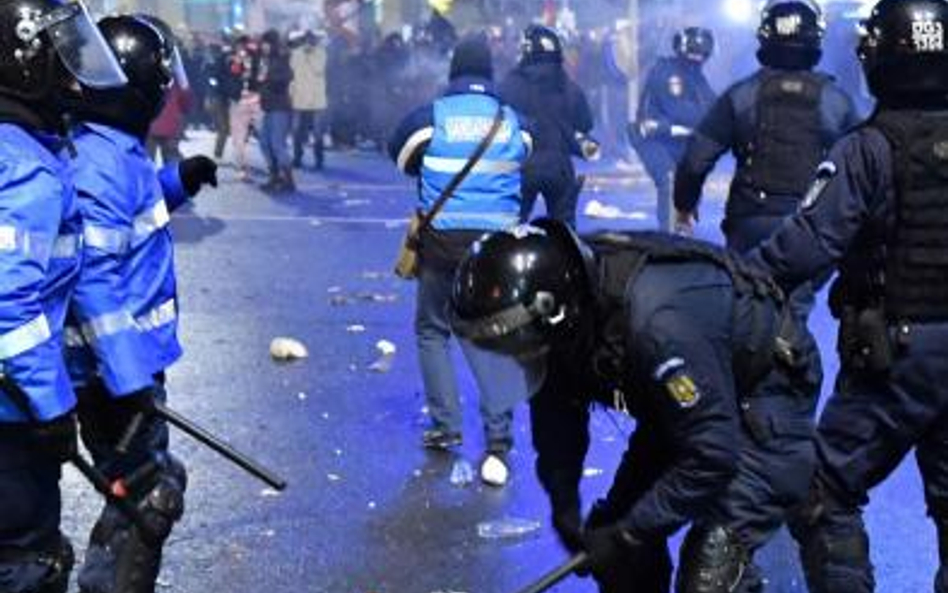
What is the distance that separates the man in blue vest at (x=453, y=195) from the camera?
19.2 ft

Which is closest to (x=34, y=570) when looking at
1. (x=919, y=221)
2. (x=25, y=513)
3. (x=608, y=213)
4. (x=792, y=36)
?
(x=25, y=513)

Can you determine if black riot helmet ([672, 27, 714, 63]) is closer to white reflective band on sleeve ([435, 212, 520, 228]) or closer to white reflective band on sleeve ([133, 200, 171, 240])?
white reflective band on sleeve ([435, 212, 520, 228])

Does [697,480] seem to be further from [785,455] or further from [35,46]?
[35,46]

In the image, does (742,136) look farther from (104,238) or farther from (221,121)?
(221,121)

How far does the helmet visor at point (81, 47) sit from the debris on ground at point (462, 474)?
8.01ft

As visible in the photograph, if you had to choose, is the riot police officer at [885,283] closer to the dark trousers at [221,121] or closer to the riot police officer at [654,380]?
the riot police officer at [654,380]

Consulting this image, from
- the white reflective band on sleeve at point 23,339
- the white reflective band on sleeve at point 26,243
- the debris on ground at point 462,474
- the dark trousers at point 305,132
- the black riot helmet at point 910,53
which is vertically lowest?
the dark trousers at point 305,132

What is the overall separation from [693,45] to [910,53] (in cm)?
624

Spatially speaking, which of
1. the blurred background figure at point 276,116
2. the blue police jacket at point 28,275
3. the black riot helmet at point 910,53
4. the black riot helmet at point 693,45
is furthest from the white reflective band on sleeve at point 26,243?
the blurred background figure at point 276,116

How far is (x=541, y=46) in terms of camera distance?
861 centimetres

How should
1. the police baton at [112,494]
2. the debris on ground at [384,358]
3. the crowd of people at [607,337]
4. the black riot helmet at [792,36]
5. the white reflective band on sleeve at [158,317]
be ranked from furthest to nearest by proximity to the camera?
the debris on ground at [384,358]
the black riot helmet at [792,36]
the white reflective band on sleeve at [158,317]
the police baton at [112,494]
the crowd of people at [607,337]

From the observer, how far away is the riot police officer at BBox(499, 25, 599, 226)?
819 cm

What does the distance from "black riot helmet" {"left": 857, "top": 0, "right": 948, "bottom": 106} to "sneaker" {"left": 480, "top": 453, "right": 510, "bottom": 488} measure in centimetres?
229

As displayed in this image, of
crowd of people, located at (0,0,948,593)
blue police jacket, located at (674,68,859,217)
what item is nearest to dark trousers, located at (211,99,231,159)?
blue police jacket, located at (674,68,859,217)
